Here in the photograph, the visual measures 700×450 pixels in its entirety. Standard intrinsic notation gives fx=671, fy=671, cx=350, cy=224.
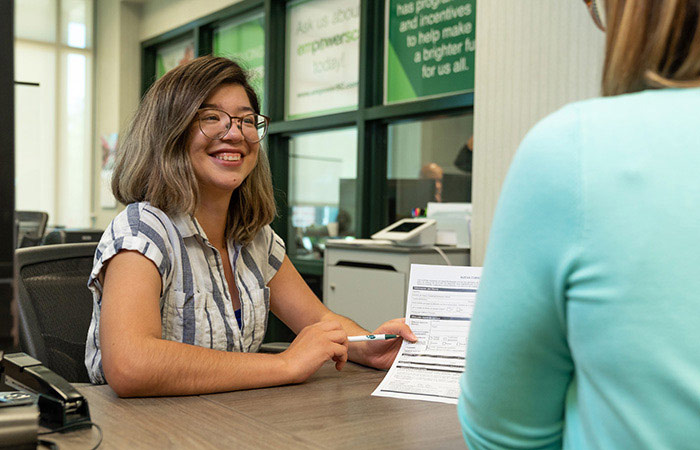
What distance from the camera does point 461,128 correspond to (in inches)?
135

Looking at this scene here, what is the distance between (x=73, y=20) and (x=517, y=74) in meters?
5.62

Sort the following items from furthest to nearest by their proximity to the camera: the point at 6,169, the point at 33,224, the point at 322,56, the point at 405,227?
the point at 33,224 < the point at 322,56 < the point at 405,227 < the point at 6,169

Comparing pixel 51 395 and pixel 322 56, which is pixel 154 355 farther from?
pixel 322 56

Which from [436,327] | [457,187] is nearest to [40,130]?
[457,187]

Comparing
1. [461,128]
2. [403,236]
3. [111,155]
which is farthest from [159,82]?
[111,155]

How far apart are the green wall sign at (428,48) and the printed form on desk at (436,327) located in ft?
7.73

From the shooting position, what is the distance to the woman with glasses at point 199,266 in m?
1.10

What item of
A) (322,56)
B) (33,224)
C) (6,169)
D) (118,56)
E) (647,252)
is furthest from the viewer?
(118,56)

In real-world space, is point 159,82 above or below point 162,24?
below

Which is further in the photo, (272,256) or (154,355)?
(272,256)

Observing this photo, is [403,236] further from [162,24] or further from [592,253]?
[162,24]

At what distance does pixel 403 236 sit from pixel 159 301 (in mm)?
1808

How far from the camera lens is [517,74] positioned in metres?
2.73

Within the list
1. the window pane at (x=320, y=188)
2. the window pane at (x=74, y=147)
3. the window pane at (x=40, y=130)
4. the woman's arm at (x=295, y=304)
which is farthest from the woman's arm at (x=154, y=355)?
the window pane at (x=74, y=147)
